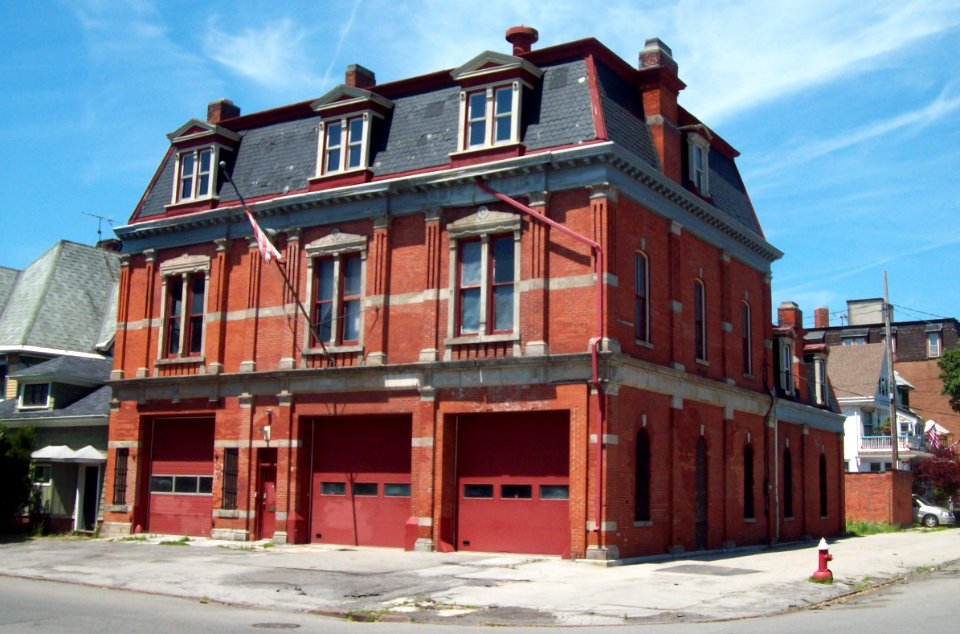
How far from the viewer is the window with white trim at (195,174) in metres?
33.1

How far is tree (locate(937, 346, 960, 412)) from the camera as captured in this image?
73.4 metres

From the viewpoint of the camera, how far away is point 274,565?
915 inches

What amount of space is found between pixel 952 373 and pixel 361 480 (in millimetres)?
58698

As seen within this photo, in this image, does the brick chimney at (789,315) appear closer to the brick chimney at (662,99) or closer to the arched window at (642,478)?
the brick chimney at (662,99)

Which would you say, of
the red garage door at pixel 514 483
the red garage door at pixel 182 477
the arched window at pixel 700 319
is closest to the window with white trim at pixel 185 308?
the red garage door at pixel 182 477

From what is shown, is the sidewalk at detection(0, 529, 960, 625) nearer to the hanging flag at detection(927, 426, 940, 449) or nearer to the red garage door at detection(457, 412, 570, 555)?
the red garage door at detection(457, 412, 570, 555)

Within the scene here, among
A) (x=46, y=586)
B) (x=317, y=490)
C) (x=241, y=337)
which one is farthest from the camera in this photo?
(x=241, y=337)

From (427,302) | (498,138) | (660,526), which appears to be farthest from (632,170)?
(660,526)

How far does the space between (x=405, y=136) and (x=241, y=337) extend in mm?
7969

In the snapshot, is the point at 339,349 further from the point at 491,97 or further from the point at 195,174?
the point at 195,174

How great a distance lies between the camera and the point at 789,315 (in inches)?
1588

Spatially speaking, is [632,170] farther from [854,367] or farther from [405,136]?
[854,367]

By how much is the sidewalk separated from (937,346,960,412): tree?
48296 millimetres

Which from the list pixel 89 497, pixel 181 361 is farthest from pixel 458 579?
pixel 89 497
